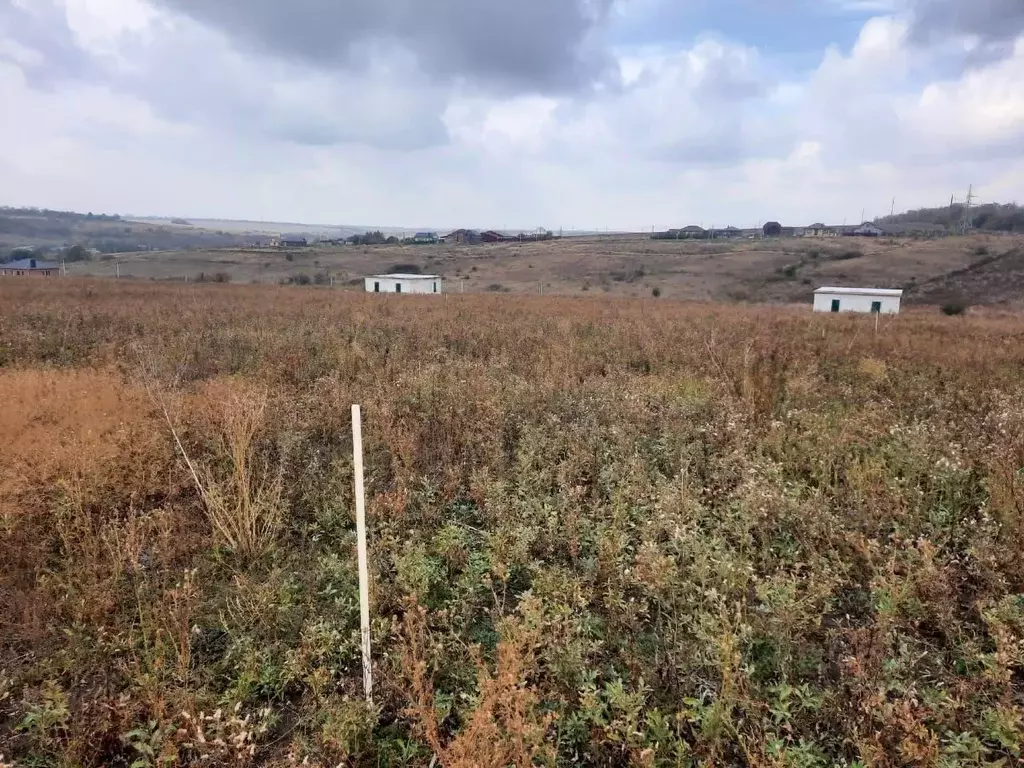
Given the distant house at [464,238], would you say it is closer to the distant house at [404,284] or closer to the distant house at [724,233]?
the distant house at [724,233]

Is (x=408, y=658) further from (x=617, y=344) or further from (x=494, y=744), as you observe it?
(x=617, y=344)

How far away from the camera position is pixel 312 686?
3195 millimetres

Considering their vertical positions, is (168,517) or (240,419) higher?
(240,419)

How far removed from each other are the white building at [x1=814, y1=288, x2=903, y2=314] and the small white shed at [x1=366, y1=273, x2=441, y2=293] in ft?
81.1

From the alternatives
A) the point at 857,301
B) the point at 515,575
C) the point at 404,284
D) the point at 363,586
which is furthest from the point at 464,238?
the point at 363,586

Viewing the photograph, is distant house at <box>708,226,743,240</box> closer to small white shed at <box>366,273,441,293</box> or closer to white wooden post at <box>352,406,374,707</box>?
small white shed at <box>366,273,441,293</box>

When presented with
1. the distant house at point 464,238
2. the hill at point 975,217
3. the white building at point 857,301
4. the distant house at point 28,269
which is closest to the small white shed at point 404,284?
the white building at point 857,301

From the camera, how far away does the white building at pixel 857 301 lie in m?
30.5

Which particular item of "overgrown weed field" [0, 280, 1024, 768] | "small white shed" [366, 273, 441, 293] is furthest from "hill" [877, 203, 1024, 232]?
"overgrown weed field" [0, 280, 1024, 768]

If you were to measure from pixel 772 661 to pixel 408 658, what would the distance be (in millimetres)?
2070

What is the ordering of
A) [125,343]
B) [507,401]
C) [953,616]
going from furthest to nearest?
[125,343]
[507,401]
[953,616]

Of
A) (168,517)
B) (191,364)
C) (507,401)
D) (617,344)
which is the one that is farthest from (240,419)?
(617,344)

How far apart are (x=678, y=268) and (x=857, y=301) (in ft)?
108

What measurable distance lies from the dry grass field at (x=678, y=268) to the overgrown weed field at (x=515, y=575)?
3515 centimetres
